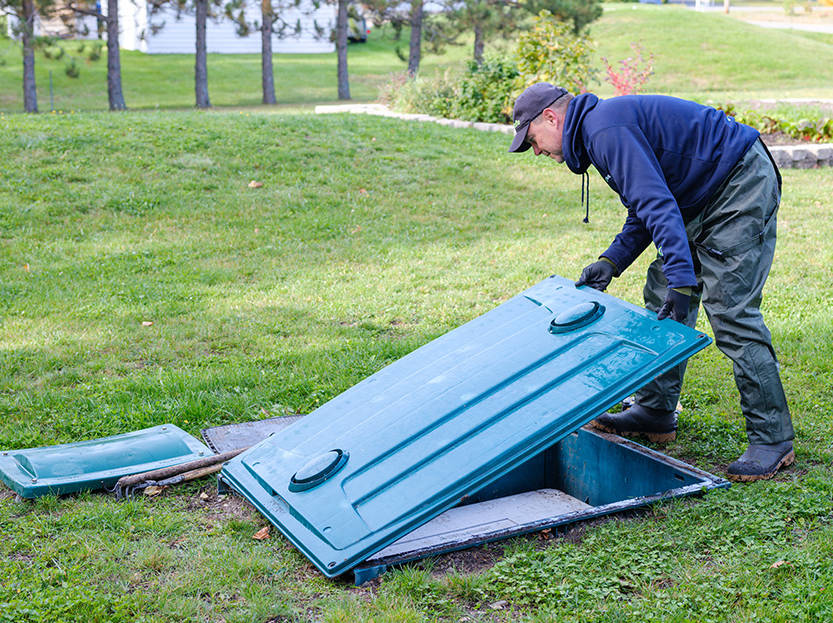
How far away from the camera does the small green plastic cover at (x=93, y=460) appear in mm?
3639

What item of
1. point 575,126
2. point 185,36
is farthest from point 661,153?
point 185,36

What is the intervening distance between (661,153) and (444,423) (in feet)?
4.53

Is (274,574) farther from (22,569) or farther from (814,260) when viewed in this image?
(814,260)

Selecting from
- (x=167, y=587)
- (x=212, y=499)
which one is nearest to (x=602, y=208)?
(x=212, y=499)

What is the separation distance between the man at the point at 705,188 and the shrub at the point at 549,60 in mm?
9649

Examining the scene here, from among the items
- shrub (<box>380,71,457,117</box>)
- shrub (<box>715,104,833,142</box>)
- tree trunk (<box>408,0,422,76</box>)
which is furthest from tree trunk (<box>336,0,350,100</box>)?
shrub (<box>715,104,833,142</box>)

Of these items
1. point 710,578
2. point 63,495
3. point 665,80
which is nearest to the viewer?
point 710,578

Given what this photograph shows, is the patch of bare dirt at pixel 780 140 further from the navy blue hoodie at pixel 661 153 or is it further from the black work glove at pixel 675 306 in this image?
the black work glove at pixel 675 306

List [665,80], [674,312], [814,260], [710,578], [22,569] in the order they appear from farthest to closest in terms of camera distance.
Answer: [665,80] → [814,260] → [674,312] → [22,569] → [710,578]

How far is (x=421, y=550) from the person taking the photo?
309 cm

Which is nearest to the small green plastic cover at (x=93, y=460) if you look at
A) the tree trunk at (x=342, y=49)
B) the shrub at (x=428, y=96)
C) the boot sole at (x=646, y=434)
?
the boot sole at (x=646, y=434)

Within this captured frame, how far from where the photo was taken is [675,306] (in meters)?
3.37

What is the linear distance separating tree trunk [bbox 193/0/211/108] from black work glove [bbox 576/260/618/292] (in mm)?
21320

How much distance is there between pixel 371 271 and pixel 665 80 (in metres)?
20.7
